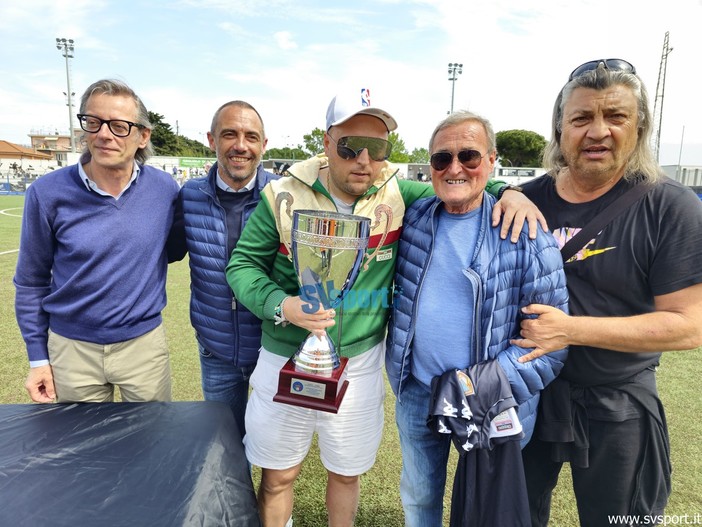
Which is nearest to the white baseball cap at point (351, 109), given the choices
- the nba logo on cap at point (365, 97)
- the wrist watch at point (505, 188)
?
the nba logo on cap at point (365, 97)

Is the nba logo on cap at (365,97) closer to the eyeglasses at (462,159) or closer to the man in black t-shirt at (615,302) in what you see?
the eyeglasses at (462,159)

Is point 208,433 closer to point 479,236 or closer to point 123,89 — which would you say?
point 479,236

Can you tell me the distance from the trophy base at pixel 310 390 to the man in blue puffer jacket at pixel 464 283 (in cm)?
34

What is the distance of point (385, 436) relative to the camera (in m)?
3.38

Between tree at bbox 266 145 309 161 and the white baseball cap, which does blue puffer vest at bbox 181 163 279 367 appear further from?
tree at bbox 266 145 309 161

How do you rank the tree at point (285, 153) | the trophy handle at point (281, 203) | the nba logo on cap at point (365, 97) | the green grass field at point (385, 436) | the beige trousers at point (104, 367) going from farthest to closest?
the tree at point (285, 153) → the green grass field at point (385, 436) → the beige trousers at point (104, 367) → the trophy handle at point (281, 203) → the nba logo on cap at point (365, 97)

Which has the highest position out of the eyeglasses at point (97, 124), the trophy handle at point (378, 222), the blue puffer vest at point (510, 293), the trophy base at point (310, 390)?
the eyeglasses at point (97, 124)

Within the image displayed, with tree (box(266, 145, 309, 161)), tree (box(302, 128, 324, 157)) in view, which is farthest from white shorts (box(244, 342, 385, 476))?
tree (box(266, 145, 309, 161))

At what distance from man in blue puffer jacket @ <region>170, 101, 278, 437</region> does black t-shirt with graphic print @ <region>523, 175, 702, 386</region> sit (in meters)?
1.56

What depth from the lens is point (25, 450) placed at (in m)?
1.42

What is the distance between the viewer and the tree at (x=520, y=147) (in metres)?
57.0

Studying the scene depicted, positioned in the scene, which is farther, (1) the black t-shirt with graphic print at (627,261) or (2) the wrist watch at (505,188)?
(2) the wrist watch at (505,188)

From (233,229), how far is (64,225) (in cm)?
82

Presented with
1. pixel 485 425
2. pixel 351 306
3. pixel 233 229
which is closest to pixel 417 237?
pixel 351 306
